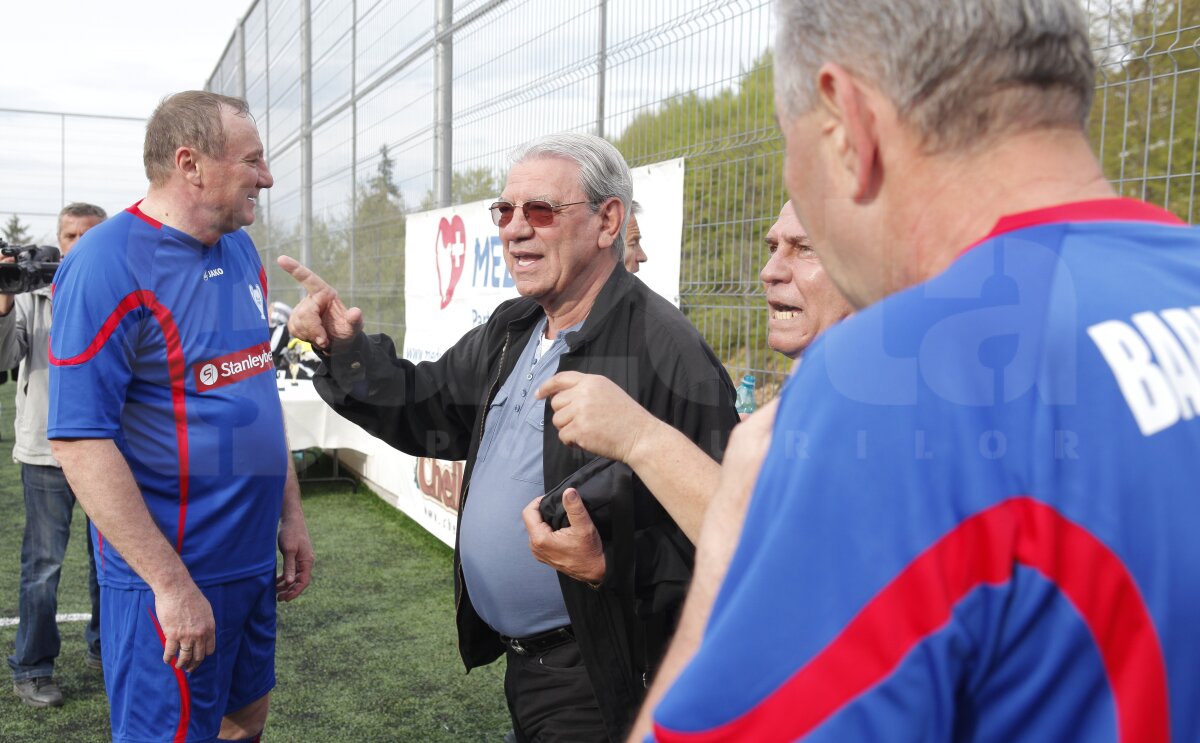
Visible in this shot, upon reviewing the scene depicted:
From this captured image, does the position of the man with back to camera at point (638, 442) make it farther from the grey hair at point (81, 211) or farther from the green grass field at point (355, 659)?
the grey hair at point (81, 211)

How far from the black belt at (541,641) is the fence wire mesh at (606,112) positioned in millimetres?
1580

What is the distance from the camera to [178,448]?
7.88 feet

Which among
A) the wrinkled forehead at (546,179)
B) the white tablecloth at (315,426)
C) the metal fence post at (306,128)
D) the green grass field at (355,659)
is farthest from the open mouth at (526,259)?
the metal fence post at (306,128)

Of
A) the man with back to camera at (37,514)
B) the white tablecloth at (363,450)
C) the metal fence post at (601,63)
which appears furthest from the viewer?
the white tablecloth at (363,450)

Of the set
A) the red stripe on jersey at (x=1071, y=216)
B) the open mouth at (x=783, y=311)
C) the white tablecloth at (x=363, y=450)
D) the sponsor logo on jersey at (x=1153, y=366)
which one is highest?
the red stripe on jersey at (x=1071, y=216)

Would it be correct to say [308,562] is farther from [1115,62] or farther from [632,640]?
[1115,62]

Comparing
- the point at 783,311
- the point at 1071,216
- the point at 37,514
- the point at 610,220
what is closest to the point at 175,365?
the point at 610,220

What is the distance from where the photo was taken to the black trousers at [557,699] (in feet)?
6.75

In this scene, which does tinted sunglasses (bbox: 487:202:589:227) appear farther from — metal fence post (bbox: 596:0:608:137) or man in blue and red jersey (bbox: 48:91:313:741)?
metal fence post (bbox: 596:0:608:137)

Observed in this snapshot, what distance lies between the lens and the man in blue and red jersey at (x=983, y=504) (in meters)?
0.59

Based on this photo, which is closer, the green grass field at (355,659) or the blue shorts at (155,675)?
the blue shorts at (155,675)

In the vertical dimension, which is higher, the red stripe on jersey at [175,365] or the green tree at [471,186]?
the green tree at [471,186]

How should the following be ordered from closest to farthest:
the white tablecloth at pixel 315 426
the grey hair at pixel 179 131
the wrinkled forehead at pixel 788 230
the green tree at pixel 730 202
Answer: the wrinkled forehead at pixel 788 230, the grey hair at pixel 179 131, the green tree at pixel 730 202, the white tablecloth at pixel 315 426

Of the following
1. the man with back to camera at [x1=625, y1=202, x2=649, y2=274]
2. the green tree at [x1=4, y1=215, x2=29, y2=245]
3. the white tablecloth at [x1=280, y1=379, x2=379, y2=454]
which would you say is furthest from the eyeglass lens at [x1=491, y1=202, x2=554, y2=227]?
the green tree at [x1=4, y1=215, x2=29, y2=245]
